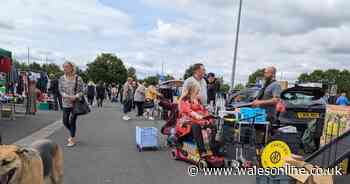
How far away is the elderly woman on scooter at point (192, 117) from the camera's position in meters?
6.08

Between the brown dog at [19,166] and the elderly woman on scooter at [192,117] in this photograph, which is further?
the elderly woman on scooter at [192,117]

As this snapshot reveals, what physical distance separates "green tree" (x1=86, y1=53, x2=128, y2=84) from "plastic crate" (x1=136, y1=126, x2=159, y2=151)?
66865mm

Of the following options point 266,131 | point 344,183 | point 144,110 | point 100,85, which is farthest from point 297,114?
point 100,85

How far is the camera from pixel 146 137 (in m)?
7.42

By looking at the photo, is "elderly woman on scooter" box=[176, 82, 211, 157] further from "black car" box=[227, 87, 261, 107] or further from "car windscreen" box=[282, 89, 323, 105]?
"black car" box=[227, 87, 261, 107]

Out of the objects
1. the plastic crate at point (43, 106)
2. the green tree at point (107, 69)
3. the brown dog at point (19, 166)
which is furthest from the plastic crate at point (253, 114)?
the green tree at point (107, 69)

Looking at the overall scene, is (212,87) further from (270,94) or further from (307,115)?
(270,94)

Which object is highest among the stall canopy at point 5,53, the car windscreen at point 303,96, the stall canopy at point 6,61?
the stall canopy at point 5,53

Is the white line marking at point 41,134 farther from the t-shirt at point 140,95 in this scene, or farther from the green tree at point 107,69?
the green tree at point 107,69

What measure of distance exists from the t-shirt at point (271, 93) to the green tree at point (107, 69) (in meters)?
68.4

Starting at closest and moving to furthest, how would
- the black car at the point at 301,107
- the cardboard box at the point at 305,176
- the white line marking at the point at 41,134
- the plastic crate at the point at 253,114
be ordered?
the cardboard box at the point at 305,176 < the plastic crate at the point at 253,114 < the white line marking at the point at 41,134 < the black car at the point at 301,107

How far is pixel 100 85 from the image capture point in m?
22.3

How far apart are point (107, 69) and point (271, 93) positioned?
71.9 meters

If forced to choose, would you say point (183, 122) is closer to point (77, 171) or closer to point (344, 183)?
point (77, 171)
